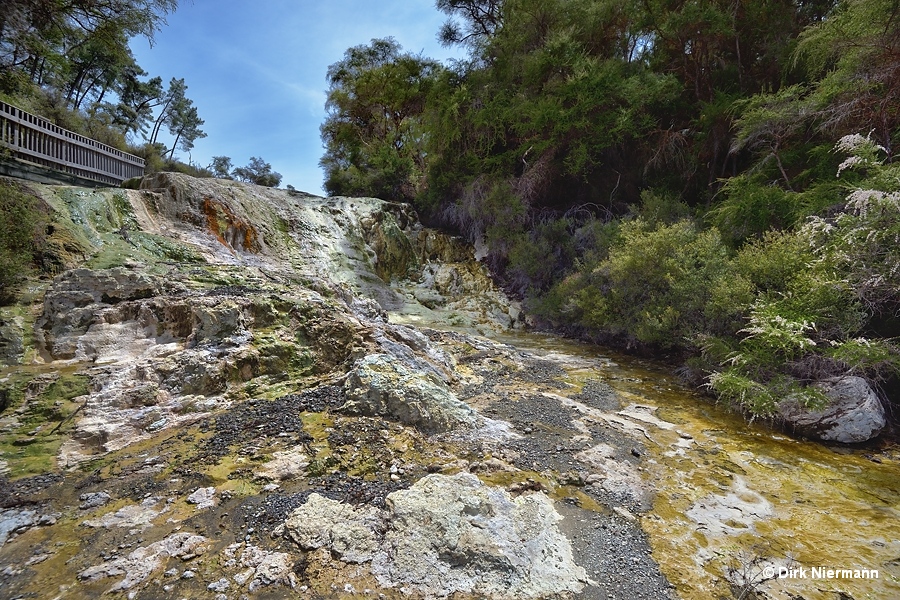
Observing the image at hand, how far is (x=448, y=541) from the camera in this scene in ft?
7.92

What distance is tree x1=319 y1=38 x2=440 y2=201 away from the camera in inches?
648

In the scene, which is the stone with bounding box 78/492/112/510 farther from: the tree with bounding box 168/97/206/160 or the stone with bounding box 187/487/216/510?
the tree with bounding box 168/97/206/160

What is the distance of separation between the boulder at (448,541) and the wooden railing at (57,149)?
10.3 metres

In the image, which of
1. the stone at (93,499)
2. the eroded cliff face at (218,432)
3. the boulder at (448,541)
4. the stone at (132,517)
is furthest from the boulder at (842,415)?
the stone at (93,499)

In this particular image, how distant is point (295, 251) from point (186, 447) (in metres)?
7.85

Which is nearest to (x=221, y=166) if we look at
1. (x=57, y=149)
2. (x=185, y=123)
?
(x=185, y=123)

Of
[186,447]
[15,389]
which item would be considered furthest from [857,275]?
[15,389]

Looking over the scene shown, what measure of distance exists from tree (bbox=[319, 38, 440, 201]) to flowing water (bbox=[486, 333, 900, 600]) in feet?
45.3

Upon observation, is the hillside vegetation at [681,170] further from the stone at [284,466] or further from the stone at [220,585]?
the stone at [220,585]

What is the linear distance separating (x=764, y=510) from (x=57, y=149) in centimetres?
1717

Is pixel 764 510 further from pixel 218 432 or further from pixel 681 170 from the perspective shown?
pixel 681 170

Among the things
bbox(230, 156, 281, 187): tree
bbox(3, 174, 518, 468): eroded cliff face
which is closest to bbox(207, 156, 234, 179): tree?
bbox(230, 156, 281, 187): tree

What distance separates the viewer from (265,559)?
89.2 inches

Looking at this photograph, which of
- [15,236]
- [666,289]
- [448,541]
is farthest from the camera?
[666,289]
